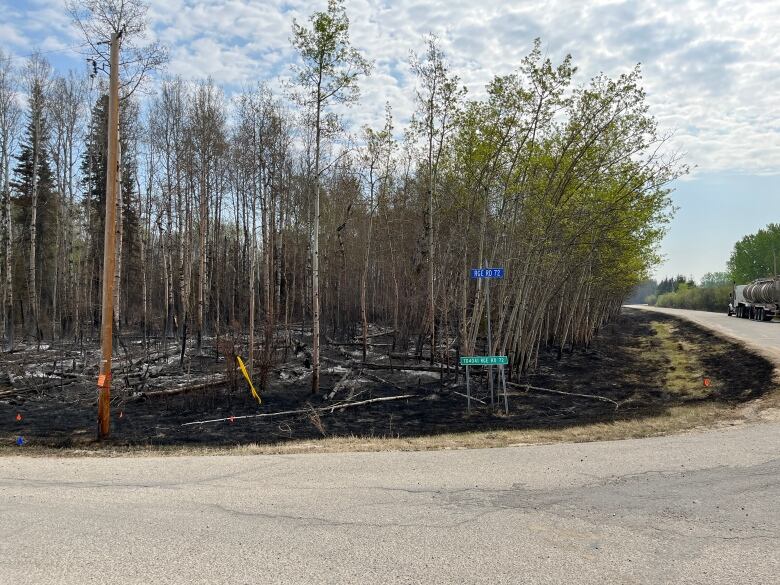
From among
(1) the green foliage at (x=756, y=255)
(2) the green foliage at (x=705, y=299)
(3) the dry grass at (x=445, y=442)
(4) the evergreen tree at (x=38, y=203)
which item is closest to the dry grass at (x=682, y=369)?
(3) the dry grass at (x=445, y=442)

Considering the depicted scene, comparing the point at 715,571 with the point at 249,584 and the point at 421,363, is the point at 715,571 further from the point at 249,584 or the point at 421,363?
the point at 421,363

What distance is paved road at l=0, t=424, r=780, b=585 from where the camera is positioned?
3.85 metres

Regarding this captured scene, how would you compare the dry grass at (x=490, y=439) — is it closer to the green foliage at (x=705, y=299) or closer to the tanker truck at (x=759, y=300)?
the tanker truck at (x=759, y=300)

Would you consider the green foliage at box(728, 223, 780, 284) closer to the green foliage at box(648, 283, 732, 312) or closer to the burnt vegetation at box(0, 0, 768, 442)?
Answer: the green foliage at box(648, 283, 732, 312)

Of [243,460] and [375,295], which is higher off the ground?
[375,295]

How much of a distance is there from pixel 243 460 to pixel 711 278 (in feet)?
556

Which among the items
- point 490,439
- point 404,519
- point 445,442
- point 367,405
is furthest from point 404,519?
point 367,405

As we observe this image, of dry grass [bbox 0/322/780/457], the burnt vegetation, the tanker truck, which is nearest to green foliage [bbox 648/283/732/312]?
the tanker truck

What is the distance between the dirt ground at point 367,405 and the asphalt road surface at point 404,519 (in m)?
3.93

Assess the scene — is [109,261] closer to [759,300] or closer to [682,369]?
[682,369]

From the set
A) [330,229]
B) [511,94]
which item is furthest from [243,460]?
[330,229]

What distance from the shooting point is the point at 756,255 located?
3263 inches

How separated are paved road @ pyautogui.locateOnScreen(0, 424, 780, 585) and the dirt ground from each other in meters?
3.90

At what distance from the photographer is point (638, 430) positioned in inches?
354
